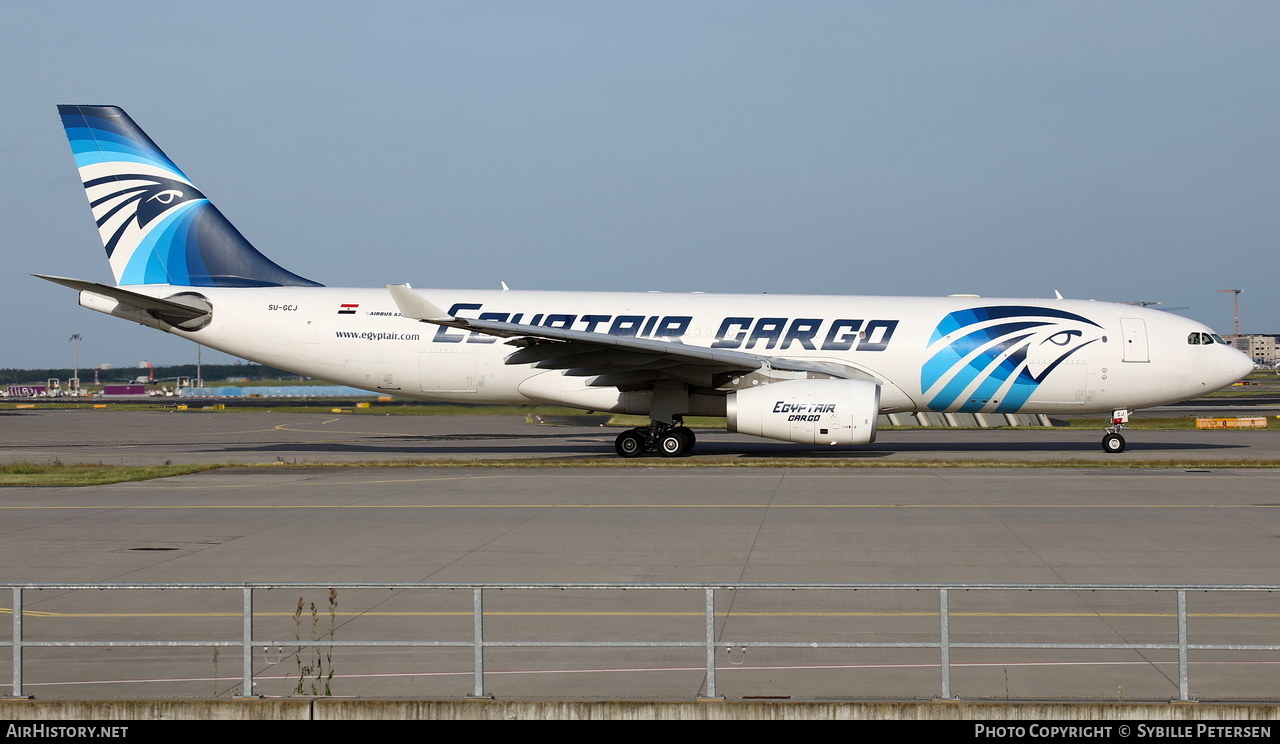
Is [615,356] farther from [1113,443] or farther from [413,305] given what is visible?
[1113,443]

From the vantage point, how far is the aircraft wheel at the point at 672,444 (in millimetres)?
25281

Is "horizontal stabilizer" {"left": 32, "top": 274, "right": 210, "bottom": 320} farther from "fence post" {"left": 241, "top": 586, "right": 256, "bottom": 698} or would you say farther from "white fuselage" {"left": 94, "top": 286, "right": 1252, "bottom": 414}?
"fence post" {"left": 241, "top": 586, "right": 256, "bottom": 698}

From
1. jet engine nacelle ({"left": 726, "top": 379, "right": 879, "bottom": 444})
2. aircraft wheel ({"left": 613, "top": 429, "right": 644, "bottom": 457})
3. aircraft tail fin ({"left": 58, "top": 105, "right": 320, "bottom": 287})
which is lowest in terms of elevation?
aircraft wheel ({"left": 613, "top": 429, "right": 644, "bottom": 457})

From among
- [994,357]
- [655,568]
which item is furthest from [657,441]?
[655,568]

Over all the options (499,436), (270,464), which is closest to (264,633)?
(270,464)

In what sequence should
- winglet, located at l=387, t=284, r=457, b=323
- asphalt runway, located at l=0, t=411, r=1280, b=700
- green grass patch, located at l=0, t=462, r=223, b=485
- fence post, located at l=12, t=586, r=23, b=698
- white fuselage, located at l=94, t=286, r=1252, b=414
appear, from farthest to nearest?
white fuselage, located at l=94, t=286, r=1252, b=414
winglet, located at l=387, t=284, r=457, b=323
green grass patch, located at l=0, t=462, r=223, b=485
asphalt runway, located at l=0, t=411, r=1280, b=700
fence post, located at l=12, t=586, r=23, b=698

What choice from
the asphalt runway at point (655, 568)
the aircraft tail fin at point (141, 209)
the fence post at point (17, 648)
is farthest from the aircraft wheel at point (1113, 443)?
the fence post at point (17, 648)

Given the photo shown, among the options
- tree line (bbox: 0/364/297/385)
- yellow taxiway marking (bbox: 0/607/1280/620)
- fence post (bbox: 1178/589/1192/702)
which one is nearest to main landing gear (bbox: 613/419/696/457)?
yellow taxiway marking (bbox: 0/607/1280/620)

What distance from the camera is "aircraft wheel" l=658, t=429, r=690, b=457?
2528 cm

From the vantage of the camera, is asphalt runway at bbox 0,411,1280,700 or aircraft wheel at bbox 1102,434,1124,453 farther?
aircraft wheel at bbox 1102,434,1124,453

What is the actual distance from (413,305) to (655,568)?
1190 centimetres

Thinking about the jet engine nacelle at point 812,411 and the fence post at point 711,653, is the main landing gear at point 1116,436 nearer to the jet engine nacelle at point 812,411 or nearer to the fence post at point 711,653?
the jet engine nacelle at point 812,411

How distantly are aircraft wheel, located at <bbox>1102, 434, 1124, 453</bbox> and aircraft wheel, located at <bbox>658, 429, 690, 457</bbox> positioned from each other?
1022 cm
